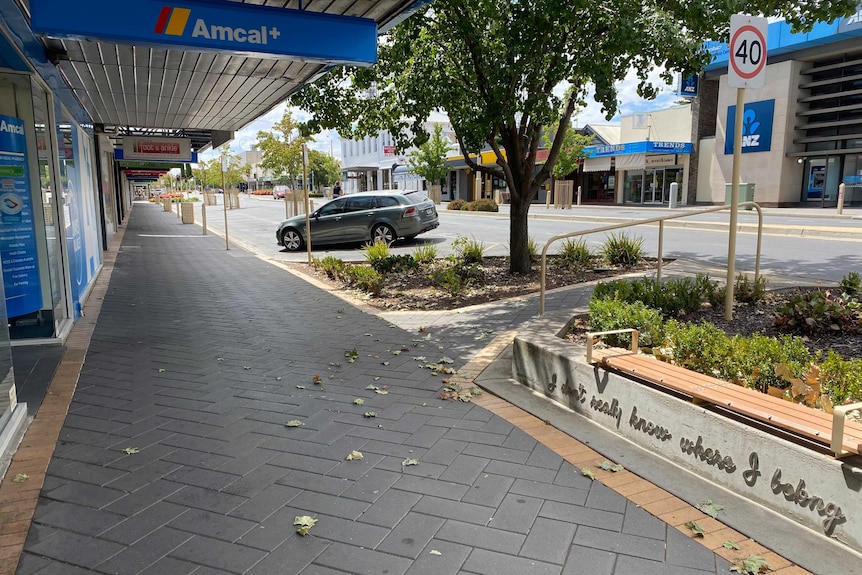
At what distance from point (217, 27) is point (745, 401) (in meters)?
5.07

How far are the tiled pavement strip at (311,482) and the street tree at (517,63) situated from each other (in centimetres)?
375

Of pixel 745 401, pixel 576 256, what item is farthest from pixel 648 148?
pixel 745 401

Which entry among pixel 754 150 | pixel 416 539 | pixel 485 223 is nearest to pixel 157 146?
pixel 485 223

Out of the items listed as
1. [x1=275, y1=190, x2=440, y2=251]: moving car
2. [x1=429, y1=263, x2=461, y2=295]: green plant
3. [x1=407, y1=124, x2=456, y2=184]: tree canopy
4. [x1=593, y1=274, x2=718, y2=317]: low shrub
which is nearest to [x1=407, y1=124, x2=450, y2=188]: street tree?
[x1=407, y1=124, x2=456, y2=184]: tree canopy

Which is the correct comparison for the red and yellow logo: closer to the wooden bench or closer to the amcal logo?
the amcal logo

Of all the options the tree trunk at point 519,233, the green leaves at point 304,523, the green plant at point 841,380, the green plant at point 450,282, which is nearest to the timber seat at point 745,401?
the green plant at point 841,380

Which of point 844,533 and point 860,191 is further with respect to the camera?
point 860,191

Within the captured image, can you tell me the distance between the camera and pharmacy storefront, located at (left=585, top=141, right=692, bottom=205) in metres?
35.3

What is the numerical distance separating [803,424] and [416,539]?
1.95 meters

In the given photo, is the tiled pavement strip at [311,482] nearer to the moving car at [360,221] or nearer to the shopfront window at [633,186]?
the moving car at [360,221]

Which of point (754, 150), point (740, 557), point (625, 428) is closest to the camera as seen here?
point (740, 557)

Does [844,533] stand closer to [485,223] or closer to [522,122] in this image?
[522,122]

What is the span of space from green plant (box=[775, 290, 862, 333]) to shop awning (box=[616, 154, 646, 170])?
33.8 m

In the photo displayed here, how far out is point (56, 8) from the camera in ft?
15.9
